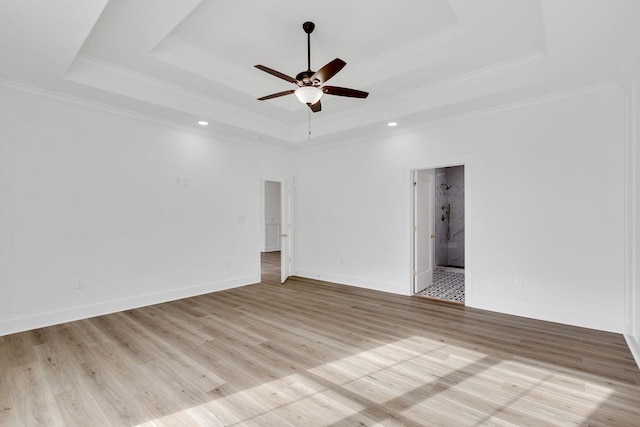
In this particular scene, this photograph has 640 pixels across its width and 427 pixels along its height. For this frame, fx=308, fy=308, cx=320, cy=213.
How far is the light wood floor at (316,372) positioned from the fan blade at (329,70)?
265cm

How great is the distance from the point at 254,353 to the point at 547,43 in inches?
158

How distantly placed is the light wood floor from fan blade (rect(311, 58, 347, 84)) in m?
2.65

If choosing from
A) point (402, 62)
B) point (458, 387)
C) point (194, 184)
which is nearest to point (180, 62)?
point (194, 184)

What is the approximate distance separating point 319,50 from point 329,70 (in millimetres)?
1100

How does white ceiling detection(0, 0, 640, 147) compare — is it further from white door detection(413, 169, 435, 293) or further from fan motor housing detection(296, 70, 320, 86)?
white door detection(413, 169, 435, 293)

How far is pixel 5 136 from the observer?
3.53 metres

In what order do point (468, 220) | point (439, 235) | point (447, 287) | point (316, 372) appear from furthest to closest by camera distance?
point (439, 235)
point (447, 287)
point (468, 220)
point (316, 372)

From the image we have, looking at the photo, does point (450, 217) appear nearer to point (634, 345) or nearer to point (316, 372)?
point (634, 345)

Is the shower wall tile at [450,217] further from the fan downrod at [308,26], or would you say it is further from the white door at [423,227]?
the fan downrod at [308,26]

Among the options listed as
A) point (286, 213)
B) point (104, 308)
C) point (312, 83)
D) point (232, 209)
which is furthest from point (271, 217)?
point (312, 83)

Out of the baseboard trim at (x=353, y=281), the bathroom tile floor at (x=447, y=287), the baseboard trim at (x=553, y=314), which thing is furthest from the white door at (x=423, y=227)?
the baseboard trim at (x=553, y=314)

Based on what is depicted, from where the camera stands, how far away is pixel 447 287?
18.6ft

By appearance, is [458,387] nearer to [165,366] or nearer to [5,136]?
[165,366]

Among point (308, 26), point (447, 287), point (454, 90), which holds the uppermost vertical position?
point (308, 26)
